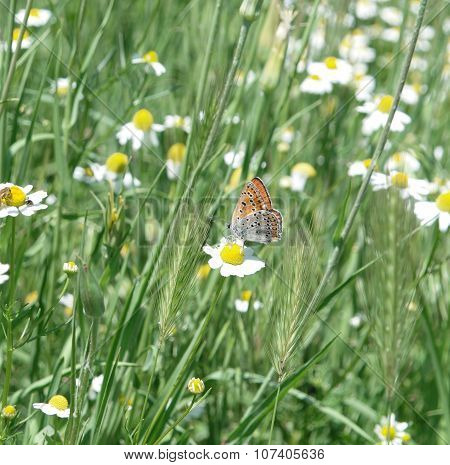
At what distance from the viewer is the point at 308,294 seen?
1033 mm

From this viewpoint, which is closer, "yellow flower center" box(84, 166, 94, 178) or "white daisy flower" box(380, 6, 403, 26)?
"yellow flower center" box(84, 166, 94, 178)

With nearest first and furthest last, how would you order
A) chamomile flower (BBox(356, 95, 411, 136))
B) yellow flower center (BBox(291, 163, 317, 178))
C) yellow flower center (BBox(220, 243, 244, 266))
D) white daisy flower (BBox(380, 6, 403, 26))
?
yellow flower center (BBox(220, 243, 244, 266))
chamomile flower (BBox(356, 95, 411, 136))
yellow flower center (BBox(291, 163, 317, 178))
white daisy flower (BBox(380, 6, 403, 26))

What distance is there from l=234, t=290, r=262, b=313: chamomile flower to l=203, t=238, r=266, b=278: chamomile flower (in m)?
0.31

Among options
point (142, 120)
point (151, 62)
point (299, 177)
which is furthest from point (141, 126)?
point (299, 177)

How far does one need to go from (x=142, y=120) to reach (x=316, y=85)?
1.66ft

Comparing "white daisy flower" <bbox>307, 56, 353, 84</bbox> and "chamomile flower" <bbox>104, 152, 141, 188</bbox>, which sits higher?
"white daisy flower" <bbox>307, 56, 353, 84</bbox>

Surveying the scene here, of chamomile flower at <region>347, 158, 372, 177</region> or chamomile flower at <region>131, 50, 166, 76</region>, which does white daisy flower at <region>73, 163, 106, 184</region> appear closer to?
chamomile flower at <region>131, 50, 166, 76</region>

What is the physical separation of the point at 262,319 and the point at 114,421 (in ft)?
1.24

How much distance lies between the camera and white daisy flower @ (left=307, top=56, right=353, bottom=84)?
6.75 feet

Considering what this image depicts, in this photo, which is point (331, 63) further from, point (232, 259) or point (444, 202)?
point (232, 259)

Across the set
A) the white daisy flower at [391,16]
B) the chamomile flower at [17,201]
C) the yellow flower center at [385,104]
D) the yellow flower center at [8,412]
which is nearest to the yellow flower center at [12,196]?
the chamomile flower at [17,201]

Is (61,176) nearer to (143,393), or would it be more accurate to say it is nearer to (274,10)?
(143,393)

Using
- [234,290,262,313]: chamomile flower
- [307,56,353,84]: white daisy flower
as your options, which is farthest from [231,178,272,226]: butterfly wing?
[307,56,353,84]: white daisy flower

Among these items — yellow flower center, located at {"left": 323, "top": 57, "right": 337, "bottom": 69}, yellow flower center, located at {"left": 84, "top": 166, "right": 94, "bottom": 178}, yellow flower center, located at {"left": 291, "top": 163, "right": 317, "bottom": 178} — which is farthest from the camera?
yellow flower center, located at {"left": 323, "top": 57, "right": 337, "bottom": 69}
